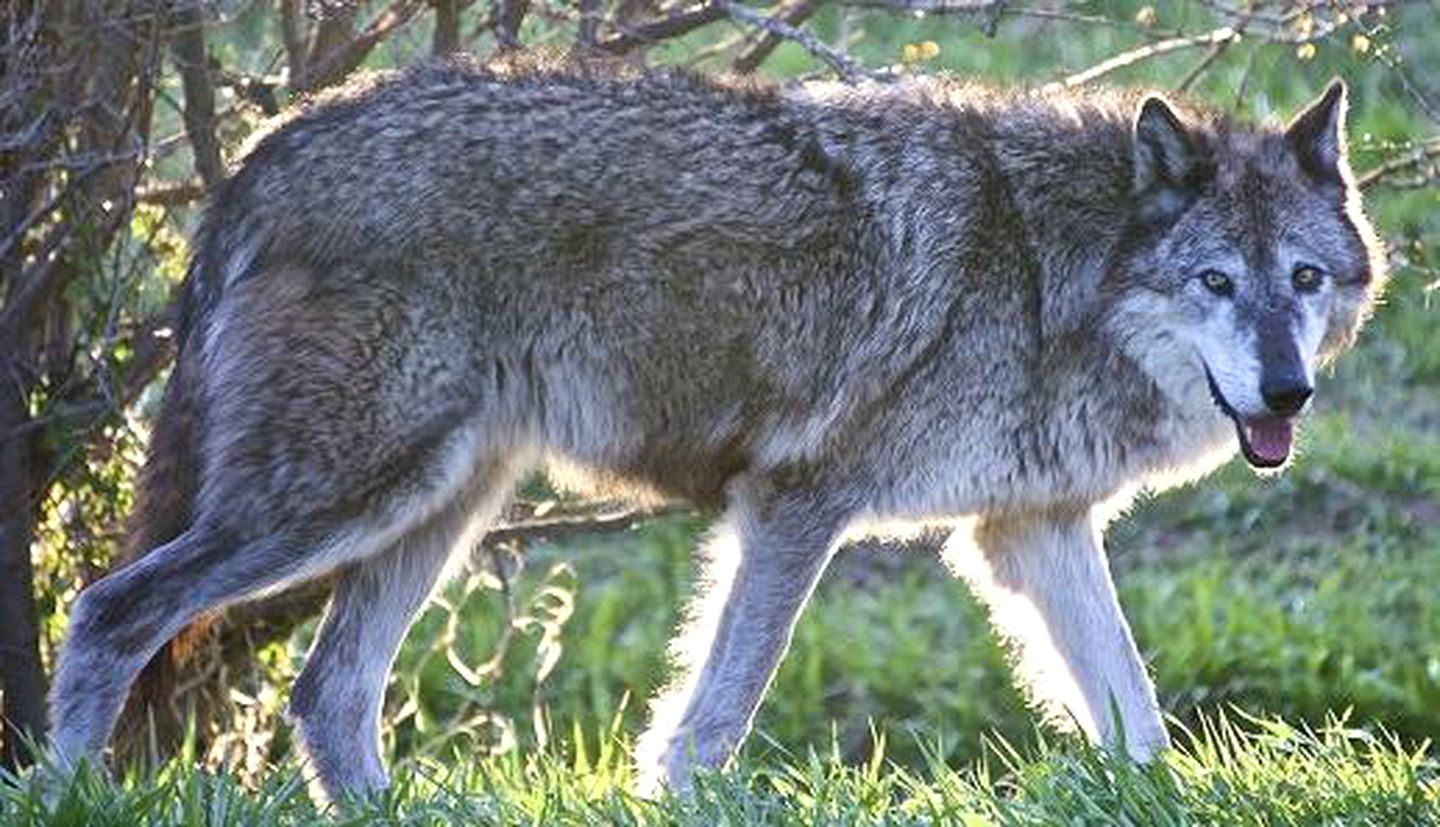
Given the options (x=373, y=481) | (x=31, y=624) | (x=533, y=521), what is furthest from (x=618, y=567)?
(x=373, y=481)

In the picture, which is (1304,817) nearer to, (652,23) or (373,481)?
(373,481)

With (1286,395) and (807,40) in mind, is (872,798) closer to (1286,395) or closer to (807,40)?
(1286,395)

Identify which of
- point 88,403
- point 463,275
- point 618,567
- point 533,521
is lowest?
point 618,567

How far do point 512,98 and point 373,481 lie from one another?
3.20ft

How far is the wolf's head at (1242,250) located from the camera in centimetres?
662

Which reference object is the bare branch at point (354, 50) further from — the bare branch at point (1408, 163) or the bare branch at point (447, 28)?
the bare branch at point (1408, 163)

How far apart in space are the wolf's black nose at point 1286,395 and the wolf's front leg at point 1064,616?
28.9 inches

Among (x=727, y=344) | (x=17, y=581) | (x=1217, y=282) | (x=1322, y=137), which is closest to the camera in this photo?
(x=727, y=344)

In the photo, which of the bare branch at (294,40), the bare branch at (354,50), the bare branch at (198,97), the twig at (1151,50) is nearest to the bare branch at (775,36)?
the twig at (1151,50)

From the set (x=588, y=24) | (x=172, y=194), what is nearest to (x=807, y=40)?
(x=588, y=24)

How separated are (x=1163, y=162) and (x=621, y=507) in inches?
81.3

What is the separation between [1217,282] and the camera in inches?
266

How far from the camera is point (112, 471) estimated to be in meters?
7.43

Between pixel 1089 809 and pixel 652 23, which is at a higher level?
pixel 652 23
